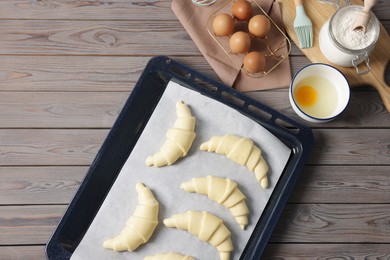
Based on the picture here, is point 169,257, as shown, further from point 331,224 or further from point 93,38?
point 93,38

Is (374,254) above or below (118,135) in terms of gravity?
below

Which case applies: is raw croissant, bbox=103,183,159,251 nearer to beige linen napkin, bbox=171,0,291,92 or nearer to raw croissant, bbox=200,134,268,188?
raw croissant, bbox=200,134,268,188

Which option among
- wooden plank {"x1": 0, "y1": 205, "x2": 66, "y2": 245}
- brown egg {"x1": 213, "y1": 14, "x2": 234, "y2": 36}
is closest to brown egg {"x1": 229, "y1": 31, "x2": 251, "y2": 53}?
brown egg {"x1": 213, "y1": 14, "x2": 234, "y2": 36}

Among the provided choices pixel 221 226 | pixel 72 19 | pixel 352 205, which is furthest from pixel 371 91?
pixel 72 19

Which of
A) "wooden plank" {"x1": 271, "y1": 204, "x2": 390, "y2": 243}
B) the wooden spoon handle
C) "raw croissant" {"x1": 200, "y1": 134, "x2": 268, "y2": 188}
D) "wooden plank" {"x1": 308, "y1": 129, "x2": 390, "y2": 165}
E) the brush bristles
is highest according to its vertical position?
the wooden spoon handle

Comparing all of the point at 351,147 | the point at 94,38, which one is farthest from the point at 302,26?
the point at 94,38

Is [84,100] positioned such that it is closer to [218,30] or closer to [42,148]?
[42,148]

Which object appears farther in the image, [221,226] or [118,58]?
[118,58]

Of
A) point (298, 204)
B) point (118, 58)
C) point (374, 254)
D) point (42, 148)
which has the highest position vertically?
point (118, 58)
